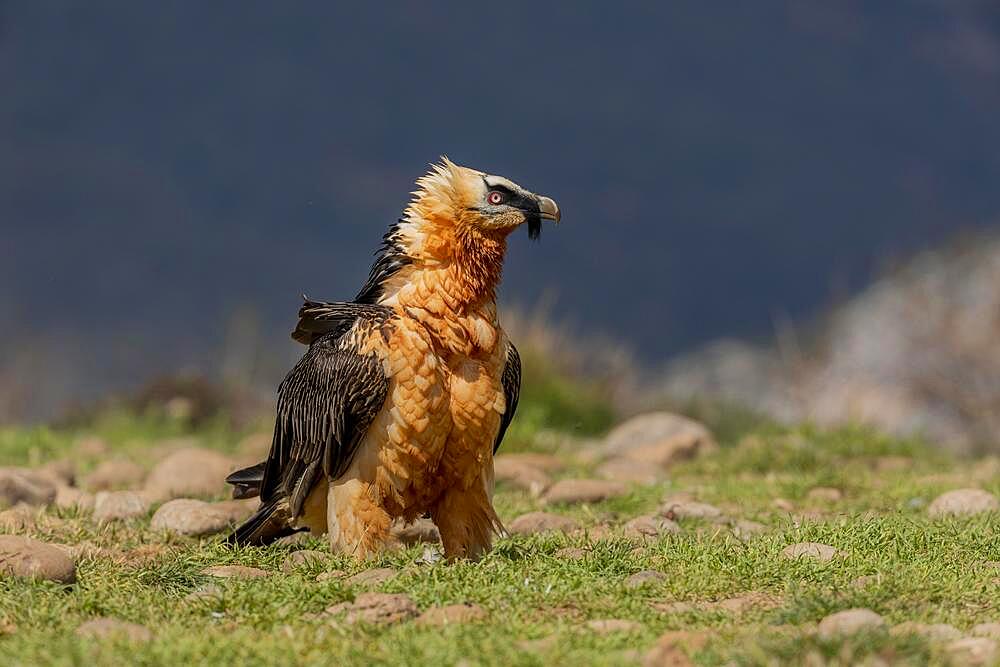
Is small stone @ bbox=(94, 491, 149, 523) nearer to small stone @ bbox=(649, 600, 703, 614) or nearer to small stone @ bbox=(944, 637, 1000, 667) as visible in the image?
small stone @ bbox=(649, 600, 703, 614)

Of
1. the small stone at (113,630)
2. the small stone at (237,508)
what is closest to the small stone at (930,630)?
the small stone at (113,630)

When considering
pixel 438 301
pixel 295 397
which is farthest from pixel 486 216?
pixel 295 397

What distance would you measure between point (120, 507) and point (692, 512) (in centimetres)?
315

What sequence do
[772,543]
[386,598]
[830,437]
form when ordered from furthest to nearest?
[830,437], [772,543], [386,598]

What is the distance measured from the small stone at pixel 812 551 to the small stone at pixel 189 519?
3024 millimetres

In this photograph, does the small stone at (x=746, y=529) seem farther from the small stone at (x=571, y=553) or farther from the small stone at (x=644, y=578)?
the small stone at (x=644, y=578)

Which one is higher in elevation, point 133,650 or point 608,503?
point 608,503

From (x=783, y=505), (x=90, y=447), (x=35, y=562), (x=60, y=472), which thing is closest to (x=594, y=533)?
(x=783, y=505)

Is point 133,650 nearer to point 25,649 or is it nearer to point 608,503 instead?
point 25,649

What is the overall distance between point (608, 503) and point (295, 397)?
2.46 metres

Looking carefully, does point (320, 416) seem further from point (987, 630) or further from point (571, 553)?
point (987, 630)

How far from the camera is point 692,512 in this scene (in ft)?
25.2

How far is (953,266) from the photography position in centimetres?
1694

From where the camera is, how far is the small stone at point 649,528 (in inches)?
262
